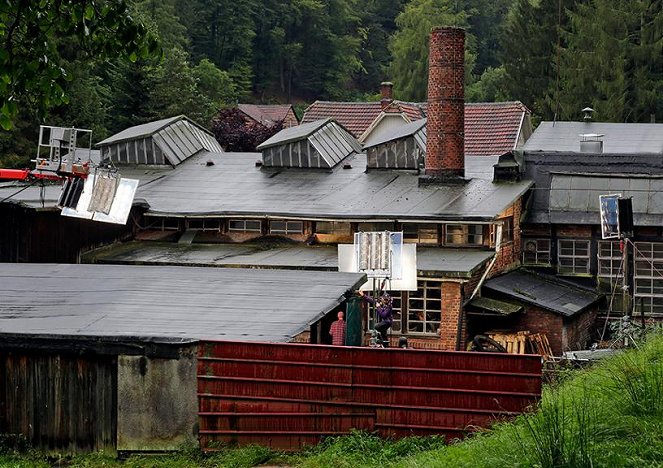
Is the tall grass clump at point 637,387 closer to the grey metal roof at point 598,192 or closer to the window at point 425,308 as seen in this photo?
the window at point 425,308

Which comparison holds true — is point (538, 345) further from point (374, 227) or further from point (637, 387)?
point (637, 387)

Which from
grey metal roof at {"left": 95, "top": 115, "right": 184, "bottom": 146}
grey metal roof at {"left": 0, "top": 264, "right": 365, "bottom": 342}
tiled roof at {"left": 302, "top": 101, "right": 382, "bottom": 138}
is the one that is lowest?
grey metal roof at {"left": 0, "top": 264, "right": 365, "bottom": 342}

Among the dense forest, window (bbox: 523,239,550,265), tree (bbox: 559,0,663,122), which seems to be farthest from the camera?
tree (bbox: 559,0,663,122)

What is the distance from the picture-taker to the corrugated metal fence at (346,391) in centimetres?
1453

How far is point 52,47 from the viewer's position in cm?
1002

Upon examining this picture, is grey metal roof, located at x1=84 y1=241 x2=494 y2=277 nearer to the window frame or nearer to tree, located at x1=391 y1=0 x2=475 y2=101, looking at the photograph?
the window frame

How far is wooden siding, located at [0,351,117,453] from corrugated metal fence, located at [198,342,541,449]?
1.43 metres

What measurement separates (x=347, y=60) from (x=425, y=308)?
59.9 m

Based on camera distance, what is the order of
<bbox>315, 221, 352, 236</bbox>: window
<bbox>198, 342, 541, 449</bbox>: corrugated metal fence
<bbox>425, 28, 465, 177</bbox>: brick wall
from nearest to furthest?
<bbox>198, 342, 541, 449</bbox>: corrugated metal fence
<bbox>315, 221, 352, 236</bbox>: window
<bbox>425, 28, 465, 177</bbox>: brick wall

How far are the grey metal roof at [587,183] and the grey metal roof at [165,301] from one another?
10.6 m

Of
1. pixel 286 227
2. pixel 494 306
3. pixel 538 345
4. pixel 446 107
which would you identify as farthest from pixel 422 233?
pixel 446 107

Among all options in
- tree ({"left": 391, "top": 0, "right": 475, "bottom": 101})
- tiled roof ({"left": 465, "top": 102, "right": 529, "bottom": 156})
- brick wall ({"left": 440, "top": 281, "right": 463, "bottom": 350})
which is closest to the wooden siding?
brick wall ({"left": 440, "top": 281, "right": 463, "bottom": 350})

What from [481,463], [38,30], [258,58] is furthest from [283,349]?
[258,58]

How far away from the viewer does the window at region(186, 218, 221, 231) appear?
30781 mm
